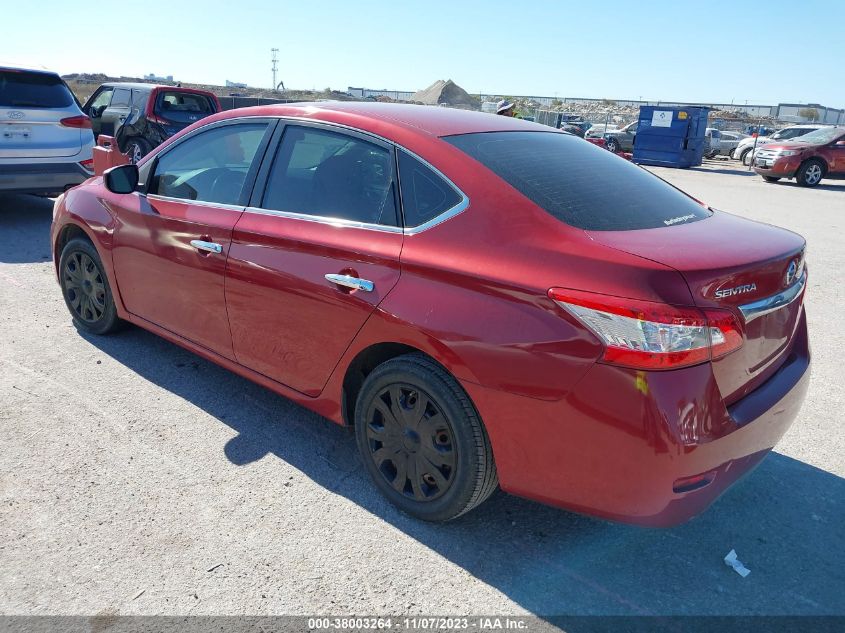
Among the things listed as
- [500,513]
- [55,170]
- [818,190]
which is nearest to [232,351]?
[500,513]

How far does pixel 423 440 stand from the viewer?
8.95 ft

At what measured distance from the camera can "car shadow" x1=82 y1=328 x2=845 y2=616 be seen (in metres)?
2.45

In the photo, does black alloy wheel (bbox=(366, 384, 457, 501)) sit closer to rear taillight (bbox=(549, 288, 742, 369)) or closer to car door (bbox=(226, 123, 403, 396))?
car door (bbox=(226, 123, 403, 396))

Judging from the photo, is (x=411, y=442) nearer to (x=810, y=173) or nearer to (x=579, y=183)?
(x=579, y=183)

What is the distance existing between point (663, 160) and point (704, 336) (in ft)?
81.0

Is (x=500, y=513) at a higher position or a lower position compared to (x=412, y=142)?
lower

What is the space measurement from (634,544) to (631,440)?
0.85m

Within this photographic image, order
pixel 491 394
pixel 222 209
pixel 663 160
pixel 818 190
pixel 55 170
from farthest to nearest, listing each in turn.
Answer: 1. pixel 663 160
2. pixel 818 190
3. pixel 55 170
4. pixel 222 209
5. pixel 491 394

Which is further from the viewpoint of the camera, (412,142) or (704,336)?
(412,142)

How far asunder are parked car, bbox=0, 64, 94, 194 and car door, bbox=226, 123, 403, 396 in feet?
20.5

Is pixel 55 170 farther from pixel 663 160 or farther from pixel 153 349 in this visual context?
pixel 663 160

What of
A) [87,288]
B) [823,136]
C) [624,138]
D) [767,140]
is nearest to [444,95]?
[624,138]

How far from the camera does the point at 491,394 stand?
2428 mm

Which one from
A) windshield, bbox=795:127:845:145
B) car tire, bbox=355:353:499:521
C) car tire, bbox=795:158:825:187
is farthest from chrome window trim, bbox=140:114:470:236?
windshield, bbox=795:127:845:145
